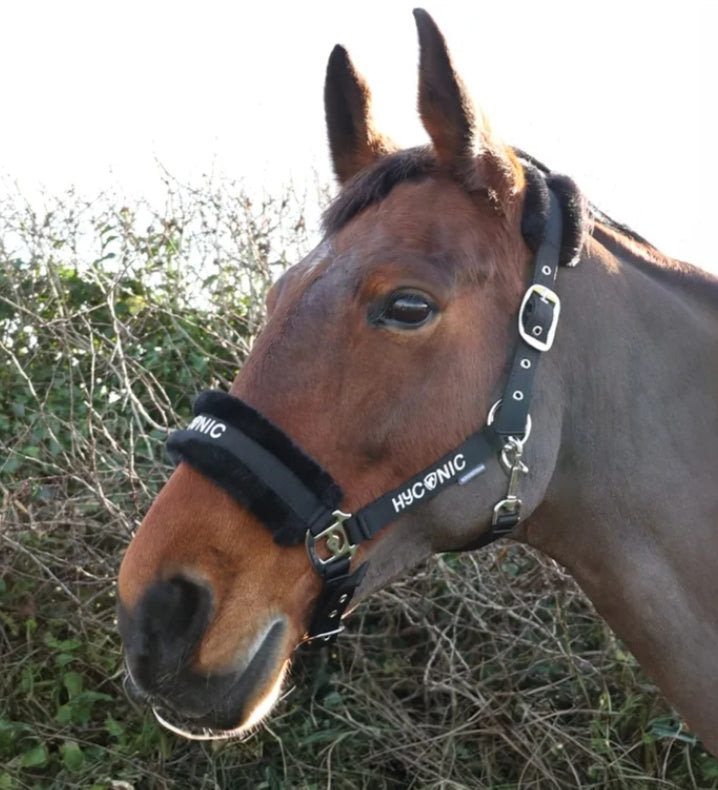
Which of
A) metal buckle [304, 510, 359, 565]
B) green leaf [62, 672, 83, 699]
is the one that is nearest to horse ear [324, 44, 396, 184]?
metal buckle [304, 510, 359, 565]

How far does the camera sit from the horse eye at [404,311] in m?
1.89

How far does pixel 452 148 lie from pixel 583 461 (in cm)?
81

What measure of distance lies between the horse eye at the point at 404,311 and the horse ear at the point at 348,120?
659 millimetres

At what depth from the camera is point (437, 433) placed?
1921mm

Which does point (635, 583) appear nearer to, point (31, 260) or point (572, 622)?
point (572, 622)

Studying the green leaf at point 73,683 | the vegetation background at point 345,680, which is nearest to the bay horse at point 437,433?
the vegetation background at point 345,680

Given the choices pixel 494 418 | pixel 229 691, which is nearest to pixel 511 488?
pixel 494 418

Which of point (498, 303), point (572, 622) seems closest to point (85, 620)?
point (572, 622)

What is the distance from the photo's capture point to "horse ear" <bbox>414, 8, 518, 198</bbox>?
6.36 feet

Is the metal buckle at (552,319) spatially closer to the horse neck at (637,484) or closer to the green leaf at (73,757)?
the horse neck at (637,484)

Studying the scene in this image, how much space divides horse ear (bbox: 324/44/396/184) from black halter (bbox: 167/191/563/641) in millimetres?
604

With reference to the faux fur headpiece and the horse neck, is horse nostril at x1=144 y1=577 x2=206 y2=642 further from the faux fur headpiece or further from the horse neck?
the faux fur headpiece

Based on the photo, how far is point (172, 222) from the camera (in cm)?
534

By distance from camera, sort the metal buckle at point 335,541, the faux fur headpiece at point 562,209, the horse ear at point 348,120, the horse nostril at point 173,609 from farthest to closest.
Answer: the horse ear at point 348,120 → the faux fur headpiece at point 562,209 → the metal buckle at point 335,541 → the horse nostril at point 173,609
